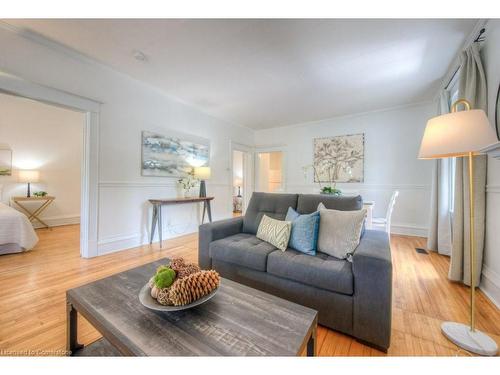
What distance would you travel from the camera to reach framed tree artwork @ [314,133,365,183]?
14.9ft

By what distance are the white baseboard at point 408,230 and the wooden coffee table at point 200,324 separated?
413 centimetres

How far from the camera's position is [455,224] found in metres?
2.18

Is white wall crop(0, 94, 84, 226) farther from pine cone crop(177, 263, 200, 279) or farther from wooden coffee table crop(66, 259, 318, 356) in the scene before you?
pine cone crop(177, 263, 200, 279)

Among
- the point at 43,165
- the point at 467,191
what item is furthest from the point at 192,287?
the point at 43,165

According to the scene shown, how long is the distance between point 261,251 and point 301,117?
154 inches

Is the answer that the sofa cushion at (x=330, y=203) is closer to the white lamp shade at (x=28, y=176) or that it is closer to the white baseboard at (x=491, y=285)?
the white baseboard at (x=491, y=285)

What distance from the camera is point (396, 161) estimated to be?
4203 mm

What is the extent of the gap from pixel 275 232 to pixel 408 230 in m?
3.59

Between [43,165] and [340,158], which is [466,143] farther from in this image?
[43,165]

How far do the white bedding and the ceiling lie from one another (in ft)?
7.57

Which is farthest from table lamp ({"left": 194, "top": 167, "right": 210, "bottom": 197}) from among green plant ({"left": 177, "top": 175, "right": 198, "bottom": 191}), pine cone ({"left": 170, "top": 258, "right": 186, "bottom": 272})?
pine cone ({"left": 170, "top": 258, "right": 186, "bottom": 272})

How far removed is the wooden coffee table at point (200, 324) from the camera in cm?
76

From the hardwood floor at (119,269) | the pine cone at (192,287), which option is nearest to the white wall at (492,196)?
the hardwood floor at (119,269)
